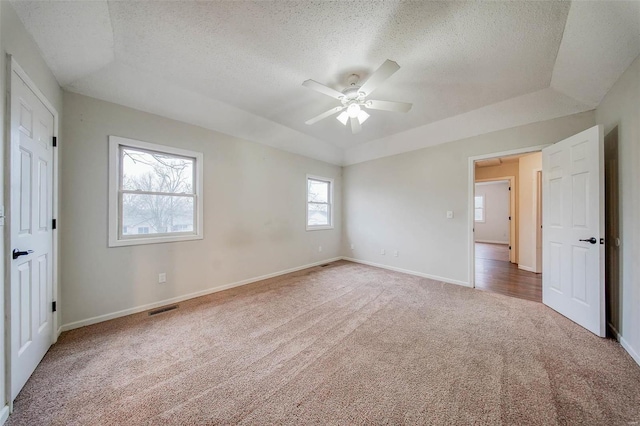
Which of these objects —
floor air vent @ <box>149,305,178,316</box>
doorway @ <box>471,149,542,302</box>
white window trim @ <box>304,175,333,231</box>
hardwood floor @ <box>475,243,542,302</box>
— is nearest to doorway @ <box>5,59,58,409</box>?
floor air vent @ <box>149,305,178,316</box>

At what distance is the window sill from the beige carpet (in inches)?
34.0

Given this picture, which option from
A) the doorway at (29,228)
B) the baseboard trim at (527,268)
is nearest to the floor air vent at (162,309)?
the doorway at (29,228)

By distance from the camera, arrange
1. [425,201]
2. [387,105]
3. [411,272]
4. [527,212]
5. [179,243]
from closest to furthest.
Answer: [387,105], [179,243], [425,201], [411,272], [527,212]

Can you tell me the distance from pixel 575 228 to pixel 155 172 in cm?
504

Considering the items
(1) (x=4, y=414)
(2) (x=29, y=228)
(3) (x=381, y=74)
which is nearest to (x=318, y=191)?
(3) (x=381, y=74)

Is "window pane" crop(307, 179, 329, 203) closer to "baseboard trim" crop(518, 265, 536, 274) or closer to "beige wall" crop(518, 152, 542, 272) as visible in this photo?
"beige wall" crop(518, 152, 542, 272)

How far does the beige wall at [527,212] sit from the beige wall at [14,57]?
7078 millimetres

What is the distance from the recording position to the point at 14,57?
1.45 metres

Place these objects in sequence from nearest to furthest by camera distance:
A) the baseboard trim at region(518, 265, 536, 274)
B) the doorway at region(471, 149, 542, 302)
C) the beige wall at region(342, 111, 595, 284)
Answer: the beige wall at region(342, 111, 595, 284)
the doorway at region(471, 149, 542, 302)
the baseboard trim at region(518, 265, 536, 274)

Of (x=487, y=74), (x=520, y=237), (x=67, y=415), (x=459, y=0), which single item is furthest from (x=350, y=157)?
(x=67, y=415)

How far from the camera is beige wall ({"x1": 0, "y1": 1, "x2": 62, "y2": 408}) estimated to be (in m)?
1.31

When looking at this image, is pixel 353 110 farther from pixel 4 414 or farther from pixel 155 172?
pixel 4 414

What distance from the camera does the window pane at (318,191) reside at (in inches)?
199

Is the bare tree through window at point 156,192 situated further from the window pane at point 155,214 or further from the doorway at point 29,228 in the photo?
the doorway at point 29,228
